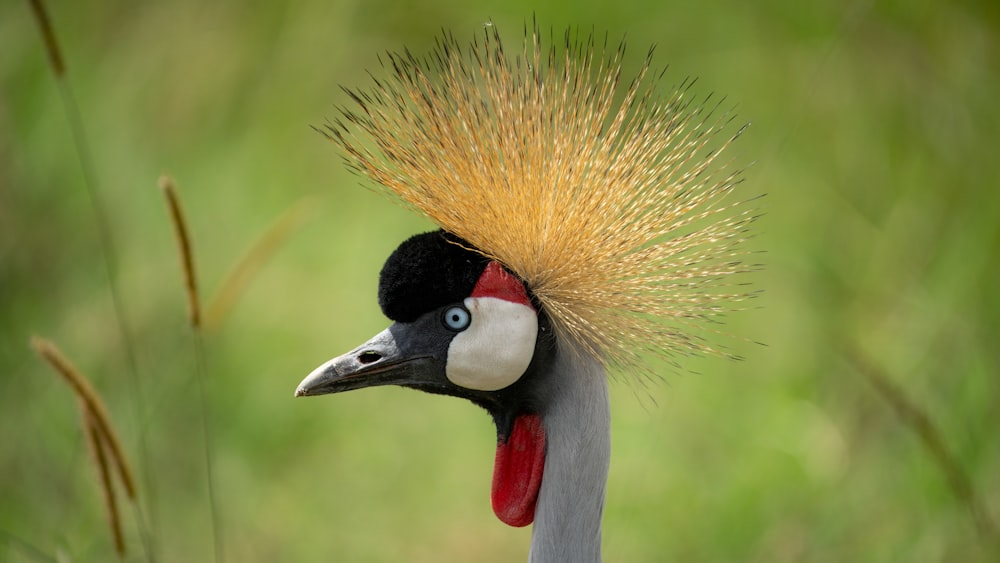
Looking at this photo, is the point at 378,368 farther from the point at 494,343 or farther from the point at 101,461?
the point at 101,461

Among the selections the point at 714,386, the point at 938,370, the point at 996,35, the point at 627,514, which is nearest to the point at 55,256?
the point at 627,514

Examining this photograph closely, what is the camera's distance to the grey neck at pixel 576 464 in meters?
1.02

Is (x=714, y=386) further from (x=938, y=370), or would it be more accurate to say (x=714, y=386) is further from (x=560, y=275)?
(x=560, y=275)

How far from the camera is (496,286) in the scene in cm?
101

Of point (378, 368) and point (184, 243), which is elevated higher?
point (184, 243)

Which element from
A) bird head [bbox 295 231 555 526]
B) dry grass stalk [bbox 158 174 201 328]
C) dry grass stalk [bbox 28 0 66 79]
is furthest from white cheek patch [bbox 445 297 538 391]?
dry grass stalk [bbox 28 0 66 79]

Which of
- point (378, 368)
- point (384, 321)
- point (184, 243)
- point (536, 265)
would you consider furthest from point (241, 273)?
point (384, 321)

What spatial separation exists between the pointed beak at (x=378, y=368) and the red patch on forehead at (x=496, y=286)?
0.08 metres

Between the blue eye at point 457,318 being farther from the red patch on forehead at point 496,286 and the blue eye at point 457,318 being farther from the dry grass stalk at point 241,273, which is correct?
the dry grass stalk at point 241,273

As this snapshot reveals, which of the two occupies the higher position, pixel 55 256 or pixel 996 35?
pixel 55 256

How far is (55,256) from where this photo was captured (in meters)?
2.35

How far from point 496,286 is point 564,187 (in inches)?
4.9

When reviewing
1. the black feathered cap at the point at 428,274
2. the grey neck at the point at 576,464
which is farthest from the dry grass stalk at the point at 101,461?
the grey neck at the point at 576,464

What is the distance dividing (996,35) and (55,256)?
233 centimetres
